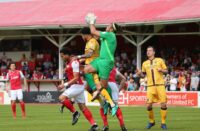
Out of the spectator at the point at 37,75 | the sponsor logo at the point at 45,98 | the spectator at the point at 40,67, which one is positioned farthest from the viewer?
the spectator at the point at 40,67

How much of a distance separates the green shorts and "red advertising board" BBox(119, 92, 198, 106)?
19.9m

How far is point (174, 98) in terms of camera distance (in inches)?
1470

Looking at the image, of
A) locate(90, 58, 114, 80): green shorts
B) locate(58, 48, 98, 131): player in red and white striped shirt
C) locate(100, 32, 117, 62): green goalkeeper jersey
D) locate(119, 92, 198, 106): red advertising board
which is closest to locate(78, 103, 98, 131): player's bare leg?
locate(58, 48, 98, 131): player in red and white striped shirt

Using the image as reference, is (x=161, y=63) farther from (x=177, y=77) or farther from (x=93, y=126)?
(x=177, y=77)

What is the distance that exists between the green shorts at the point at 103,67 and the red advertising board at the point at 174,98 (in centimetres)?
1994

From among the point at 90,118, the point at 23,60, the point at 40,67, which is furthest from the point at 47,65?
the point at 90,118

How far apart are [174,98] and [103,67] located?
2079cm

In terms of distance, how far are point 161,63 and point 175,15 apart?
22.7m

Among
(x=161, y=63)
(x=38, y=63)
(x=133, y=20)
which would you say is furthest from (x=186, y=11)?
(x=161, y=63)

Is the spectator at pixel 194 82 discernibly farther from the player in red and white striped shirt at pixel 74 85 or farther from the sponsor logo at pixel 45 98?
the player in red and white striped shirt at pixel 74 85

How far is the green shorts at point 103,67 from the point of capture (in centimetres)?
1695

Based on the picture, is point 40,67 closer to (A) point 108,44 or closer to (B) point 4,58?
(B) point 4,58

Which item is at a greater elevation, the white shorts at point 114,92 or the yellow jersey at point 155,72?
the yellow jersey at point 155,72

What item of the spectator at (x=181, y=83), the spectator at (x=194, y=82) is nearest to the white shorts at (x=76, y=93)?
the spectator at (x=181, y=83)
